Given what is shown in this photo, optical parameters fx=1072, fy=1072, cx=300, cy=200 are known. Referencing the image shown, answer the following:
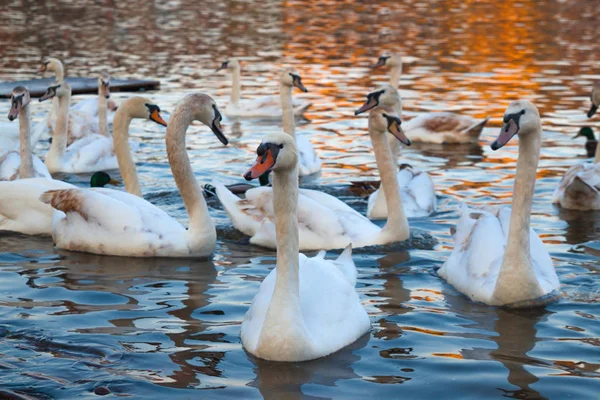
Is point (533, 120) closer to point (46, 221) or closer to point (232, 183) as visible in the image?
point (46, 221)

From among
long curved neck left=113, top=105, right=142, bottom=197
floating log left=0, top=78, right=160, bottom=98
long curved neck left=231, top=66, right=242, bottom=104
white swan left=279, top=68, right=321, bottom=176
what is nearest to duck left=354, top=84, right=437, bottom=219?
white swan left=279, top=68, right=321, bottom=176

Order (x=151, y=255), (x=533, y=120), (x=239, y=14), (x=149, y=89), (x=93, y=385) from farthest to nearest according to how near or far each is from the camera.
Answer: (x=239, y=14), (x=149, y=89), (x=151, y=255), (x=533, y=120), (x=93, y=385)

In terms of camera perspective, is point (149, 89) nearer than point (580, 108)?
No

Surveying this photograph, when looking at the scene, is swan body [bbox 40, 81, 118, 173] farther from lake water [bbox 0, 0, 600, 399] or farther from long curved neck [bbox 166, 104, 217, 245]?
long curved neck [bbox 166, 104, 217, 245]

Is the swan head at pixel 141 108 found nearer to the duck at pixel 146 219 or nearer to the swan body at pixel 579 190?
the duck at pixel 146 219

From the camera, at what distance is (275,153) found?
6.09 m

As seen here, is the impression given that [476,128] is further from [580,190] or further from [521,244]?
[521,244]

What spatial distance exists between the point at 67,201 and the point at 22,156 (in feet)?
7.08

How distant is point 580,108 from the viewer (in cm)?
1858

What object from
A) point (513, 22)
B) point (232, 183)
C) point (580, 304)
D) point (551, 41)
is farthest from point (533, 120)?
point (513, 22)

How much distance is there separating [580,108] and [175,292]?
1218 cm

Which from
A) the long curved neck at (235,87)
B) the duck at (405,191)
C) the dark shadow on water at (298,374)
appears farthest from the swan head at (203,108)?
the long curved neck at (235,87)

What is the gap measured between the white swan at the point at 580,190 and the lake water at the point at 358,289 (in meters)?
0.14

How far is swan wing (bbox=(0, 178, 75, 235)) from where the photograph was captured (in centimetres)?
986
